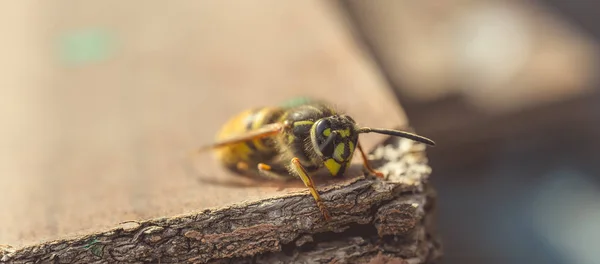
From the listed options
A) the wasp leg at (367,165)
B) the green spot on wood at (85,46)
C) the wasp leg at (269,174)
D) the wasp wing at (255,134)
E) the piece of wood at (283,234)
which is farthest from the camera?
the green spot on wood at (85,46)

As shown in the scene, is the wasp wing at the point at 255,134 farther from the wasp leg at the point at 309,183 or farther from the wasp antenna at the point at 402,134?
the wasp antenna at the point at 402,134

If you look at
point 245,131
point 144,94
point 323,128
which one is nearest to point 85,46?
point 144,94

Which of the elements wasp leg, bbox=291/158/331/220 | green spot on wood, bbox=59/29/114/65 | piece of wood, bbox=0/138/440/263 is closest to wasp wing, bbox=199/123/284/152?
wasp leg, bbox=291/158/331/220

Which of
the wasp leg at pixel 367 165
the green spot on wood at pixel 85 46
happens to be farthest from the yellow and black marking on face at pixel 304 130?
the green spot on wood at pixel 85 46

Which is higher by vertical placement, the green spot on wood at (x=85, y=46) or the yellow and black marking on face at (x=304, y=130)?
the green spot on wood at (x=85, y=46)

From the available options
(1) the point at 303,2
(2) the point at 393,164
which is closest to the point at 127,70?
(1) the point at 303,2

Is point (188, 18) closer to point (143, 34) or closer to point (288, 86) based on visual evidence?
point (143, 34)

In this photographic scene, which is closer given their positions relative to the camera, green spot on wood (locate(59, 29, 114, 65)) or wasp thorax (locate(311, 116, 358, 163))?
wasp thorax (locate(311, 116, 358, 163))

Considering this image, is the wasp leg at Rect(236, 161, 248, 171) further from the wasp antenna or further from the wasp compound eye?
the wasp antenna

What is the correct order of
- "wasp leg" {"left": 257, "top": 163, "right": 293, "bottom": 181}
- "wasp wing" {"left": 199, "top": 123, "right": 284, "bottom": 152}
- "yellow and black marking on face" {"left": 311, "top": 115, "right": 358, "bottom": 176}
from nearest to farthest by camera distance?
1. "yellow and black marking on face" {"left": 311, "top": 115, "right": 358, "bottom": 176}
2. "wasp leg" {"left": 257, "top": 163, "right": 293, "bottom": 181}
3. "wasp wing" {"left": 199, "top": 123, "right": 284, "bottom": 152}
